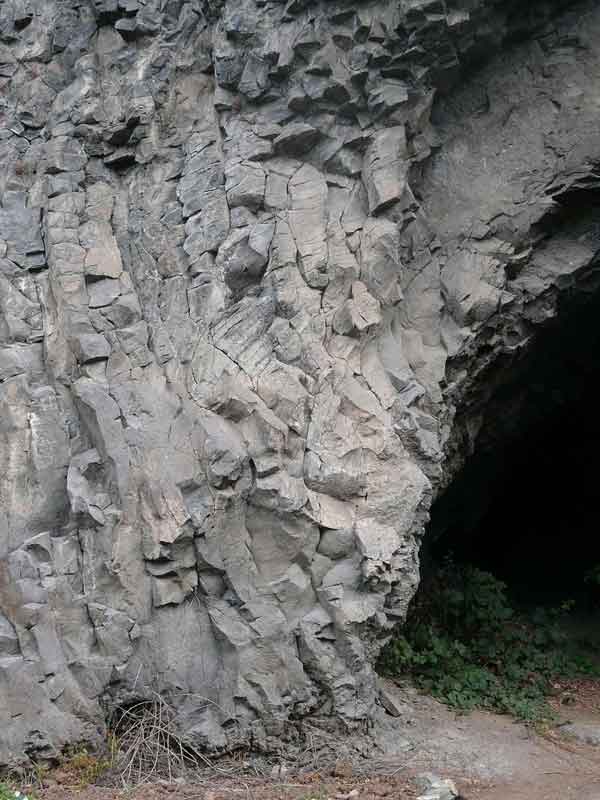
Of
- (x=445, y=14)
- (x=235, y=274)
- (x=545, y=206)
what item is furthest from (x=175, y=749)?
(x=445, y=14)

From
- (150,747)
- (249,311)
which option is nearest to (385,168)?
(249,311)

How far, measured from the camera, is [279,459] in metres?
5.95

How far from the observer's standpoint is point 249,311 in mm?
6500

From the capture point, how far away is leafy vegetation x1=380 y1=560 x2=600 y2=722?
7.18m

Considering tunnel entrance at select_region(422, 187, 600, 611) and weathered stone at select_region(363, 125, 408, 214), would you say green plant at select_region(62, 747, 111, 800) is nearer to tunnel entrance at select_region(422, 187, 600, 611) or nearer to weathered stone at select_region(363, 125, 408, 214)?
tunnel entrance at select_region(422, 187, 600, 611)

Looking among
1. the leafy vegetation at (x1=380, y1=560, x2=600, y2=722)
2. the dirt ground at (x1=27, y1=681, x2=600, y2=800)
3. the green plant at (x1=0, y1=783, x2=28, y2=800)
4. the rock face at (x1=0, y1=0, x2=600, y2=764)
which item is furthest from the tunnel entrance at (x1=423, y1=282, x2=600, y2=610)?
the green plant at (x1=0, y1=783, x2=28, y2=800)

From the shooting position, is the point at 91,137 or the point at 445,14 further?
the point at 91,137

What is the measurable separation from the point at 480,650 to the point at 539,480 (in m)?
3.80

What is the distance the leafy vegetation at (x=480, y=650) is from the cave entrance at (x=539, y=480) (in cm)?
69

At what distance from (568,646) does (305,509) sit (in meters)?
4.34

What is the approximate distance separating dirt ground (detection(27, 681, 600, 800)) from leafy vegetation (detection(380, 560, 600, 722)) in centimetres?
34

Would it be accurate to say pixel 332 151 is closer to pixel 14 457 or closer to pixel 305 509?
pixel 305 509

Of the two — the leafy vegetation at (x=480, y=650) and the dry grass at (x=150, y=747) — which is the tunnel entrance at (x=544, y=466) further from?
the dry grass at (x=150, y=747)

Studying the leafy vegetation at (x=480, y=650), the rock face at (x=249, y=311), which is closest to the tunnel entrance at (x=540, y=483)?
the leafy vegetation at (x=480, y=650)
